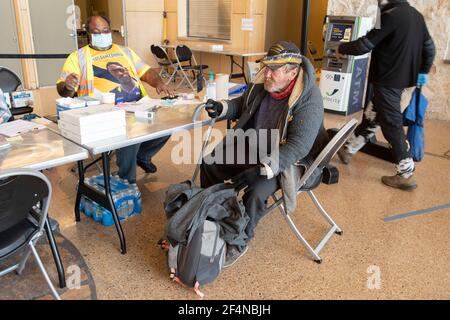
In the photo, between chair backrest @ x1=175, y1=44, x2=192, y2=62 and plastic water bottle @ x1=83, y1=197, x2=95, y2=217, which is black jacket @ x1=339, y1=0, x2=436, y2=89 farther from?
chair backrest @ x1=175, y1=44, x2=192, y2=62

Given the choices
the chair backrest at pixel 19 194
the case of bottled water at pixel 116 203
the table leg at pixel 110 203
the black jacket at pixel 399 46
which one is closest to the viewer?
the chair backrest at pixel 19 194

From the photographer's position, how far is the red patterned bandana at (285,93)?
2233mm

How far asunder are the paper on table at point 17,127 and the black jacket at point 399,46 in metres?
2.48

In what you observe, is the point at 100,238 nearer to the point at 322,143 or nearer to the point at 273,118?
the point at 273,118

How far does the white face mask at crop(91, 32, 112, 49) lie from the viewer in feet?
9.66

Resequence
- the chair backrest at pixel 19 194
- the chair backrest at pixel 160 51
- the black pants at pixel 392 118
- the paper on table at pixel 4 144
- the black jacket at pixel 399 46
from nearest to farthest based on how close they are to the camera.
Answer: the chair backrest at pixel 19 194 → the paper on table at pixel 4 144 → the black jacket at pixel 399 46 → the black pants at pixel 392 118 → the chair backrest at pixel 160 51

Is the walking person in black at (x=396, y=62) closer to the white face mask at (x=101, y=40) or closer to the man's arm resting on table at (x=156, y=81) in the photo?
the man's arm resting on table at (x=156, y=81)

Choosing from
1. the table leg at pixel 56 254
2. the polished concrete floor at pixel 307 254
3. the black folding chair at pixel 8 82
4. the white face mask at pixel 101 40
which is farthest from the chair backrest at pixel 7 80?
the table leg at pixel 56 254

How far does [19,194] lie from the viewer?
148 cm

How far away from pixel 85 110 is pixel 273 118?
1.05 m

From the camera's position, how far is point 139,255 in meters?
2.28

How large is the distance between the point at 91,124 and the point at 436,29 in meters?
4.81

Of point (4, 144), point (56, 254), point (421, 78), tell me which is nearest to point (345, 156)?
point (421, 78)
